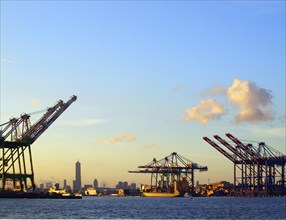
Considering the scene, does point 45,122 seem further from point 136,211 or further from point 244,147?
point 244,147

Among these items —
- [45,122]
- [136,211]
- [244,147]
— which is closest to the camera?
[136,211]

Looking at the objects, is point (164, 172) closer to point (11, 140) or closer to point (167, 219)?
point (11, 140)

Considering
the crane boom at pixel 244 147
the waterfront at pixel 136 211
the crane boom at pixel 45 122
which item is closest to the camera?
the waterfront at pixel 136 211

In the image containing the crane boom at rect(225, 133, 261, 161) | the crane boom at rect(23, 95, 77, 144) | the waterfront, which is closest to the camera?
the waterfront

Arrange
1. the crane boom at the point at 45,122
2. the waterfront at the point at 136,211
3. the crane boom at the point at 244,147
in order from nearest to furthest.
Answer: the waterfront at the point at 136,211 → the crane boom at the point at 45,122 → the crane boom at the point at 244,147

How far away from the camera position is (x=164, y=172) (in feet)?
650

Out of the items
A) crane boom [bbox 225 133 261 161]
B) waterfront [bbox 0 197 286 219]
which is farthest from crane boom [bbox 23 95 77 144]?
crane boom [bbox 225 133 261 161]

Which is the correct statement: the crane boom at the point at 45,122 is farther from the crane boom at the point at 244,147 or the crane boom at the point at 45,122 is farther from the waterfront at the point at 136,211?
the crane boom at the point at 244,147

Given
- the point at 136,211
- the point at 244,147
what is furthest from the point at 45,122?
the point at 244,147

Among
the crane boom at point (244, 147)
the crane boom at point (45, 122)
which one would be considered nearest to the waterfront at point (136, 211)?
the crane boom at point (45, 122)

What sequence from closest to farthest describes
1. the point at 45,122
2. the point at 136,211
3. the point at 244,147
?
the point at 136,211 < the point at 45,122 < the point at 244,147

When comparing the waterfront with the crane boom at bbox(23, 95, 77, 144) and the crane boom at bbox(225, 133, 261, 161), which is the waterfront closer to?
the crane boom at bbox(23, 95, 77, 144)

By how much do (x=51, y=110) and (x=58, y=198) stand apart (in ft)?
84.9

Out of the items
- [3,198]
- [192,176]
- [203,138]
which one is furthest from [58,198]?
[192,176]
